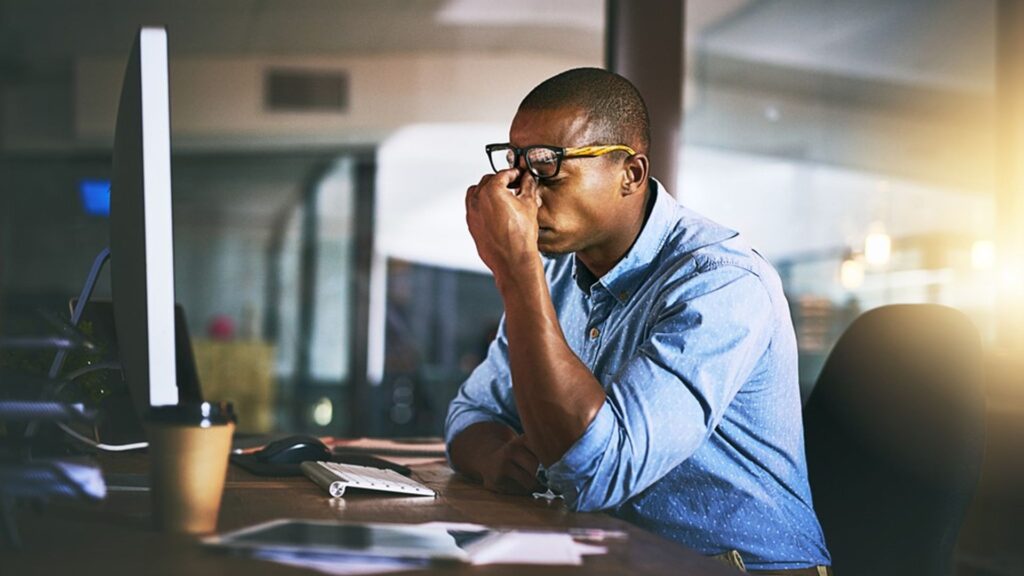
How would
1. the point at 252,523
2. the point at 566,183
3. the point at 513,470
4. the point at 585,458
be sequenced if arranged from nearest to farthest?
1. the point at 252,523
2. the point at 585,458
3. the point at 513,470
4. the point at 566,183

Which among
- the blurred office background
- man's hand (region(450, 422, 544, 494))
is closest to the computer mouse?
man's hand (region(450, 422, 544, 494))

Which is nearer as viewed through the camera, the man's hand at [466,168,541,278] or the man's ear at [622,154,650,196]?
the man's hand at [466,168,541,278]

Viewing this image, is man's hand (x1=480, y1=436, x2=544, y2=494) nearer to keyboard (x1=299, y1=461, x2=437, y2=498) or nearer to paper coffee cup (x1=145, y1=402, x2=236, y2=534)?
keyboard (x1=299, y1=461, x2=437, y2=498)

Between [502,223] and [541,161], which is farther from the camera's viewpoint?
[541,161]

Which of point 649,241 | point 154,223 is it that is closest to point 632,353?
point 649,241

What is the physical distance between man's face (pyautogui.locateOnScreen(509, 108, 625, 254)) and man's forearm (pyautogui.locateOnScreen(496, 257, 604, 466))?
24 centimetres

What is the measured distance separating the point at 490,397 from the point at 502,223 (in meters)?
0.53

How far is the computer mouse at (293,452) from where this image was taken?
66.2 inches

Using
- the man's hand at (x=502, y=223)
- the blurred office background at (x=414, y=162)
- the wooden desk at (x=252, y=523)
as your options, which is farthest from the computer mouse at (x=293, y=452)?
the blurred office background at (x=414, y=162)

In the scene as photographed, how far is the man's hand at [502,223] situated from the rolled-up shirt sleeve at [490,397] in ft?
1.30

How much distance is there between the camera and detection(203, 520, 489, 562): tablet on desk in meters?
0.96

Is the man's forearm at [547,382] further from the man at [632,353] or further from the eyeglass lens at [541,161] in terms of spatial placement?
the eyeglass lens at [541,161]

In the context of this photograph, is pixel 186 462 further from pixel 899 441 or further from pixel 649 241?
pixel 899 441

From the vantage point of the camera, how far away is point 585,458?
1.31 metres
